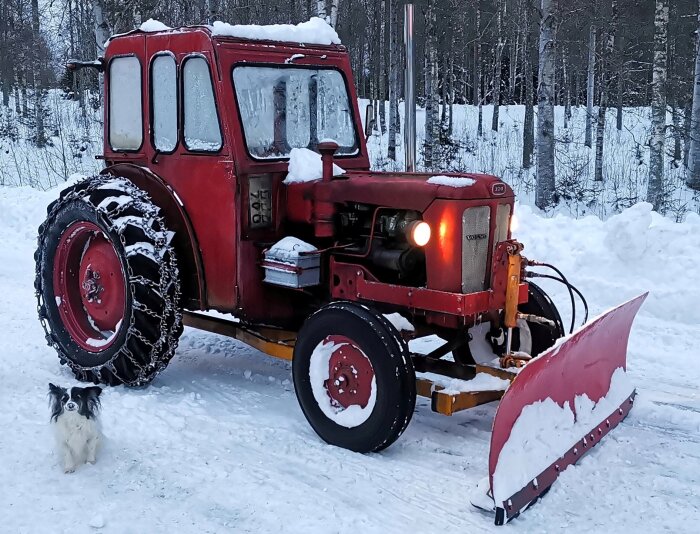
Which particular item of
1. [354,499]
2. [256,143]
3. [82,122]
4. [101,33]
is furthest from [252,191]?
[82,122]

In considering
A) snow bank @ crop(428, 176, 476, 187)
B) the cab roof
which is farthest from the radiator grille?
the cab roof

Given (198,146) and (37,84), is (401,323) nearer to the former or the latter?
(198,146)

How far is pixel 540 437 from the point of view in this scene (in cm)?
397

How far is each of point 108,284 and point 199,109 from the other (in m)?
1.47

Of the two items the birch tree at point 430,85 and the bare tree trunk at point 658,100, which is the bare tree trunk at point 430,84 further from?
the bare tree trunk at point 658,100

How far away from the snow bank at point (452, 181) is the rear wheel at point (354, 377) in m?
0.85

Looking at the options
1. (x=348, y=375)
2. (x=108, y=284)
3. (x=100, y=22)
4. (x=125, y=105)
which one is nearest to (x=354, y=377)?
(x=348, y=375)

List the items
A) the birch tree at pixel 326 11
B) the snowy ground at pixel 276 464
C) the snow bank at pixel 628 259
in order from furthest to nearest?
the birch tree at pixel 326 11
the snow bank at pixel 628 259
the snowy ground at pixel 276 464

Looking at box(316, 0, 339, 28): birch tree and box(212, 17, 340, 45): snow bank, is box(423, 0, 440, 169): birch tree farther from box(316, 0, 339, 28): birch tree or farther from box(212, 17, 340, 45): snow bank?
box(212, 17, 340, 45): snow bank

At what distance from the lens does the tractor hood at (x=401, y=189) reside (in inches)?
172

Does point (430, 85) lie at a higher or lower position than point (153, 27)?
higher

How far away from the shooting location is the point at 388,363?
4.09 m

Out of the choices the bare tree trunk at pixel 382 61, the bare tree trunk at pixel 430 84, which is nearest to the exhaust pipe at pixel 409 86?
the bare tree trunk at pixel 430 84

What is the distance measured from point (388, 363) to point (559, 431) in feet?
3.27
